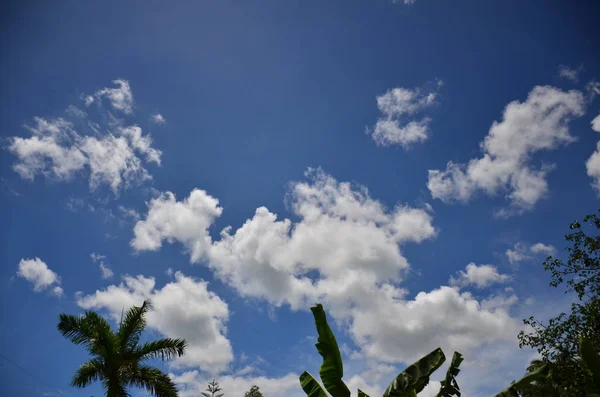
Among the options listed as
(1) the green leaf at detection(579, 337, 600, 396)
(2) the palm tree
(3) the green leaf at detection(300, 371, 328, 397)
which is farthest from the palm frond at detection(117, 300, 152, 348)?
(1) the green leaf at detection(579, 337, 600, 396)

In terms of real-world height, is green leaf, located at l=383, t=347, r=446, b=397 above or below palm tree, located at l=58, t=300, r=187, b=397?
below

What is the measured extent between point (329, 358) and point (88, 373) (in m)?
12.8

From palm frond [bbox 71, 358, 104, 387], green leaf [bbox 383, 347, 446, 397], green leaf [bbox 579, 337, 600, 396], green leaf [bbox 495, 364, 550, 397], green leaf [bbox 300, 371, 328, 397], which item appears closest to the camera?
green leaf [bbox 579, 337, 600, 396]

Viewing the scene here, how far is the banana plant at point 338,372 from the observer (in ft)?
29.1

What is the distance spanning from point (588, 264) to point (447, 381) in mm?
9228

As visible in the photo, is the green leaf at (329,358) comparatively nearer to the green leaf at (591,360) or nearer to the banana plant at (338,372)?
the banana plant at (338,372)

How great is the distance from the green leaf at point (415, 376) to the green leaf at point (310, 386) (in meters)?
1.60

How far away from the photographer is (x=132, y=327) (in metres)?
17.5

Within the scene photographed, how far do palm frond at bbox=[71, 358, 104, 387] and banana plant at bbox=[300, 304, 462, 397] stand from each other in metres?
11.6

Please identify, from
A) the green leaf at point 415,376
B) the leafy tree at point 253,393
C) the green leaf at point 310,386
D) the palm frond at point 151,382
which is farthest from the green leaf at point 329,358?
the leafy tree at point 253,393

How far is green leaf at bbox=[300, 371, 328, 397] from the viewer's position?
9.29m

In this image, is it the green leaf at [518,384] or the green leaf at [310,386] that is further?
the green leaf at [310,386]

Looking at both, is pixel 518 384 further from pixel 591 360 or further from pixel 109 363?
pixel 109 363

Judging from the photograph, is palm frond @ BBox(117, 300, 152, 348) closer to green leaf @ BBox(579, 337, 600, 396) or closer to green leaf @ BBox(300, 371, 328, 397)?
green leaf @ BBox(300, 371, 328, 397)
